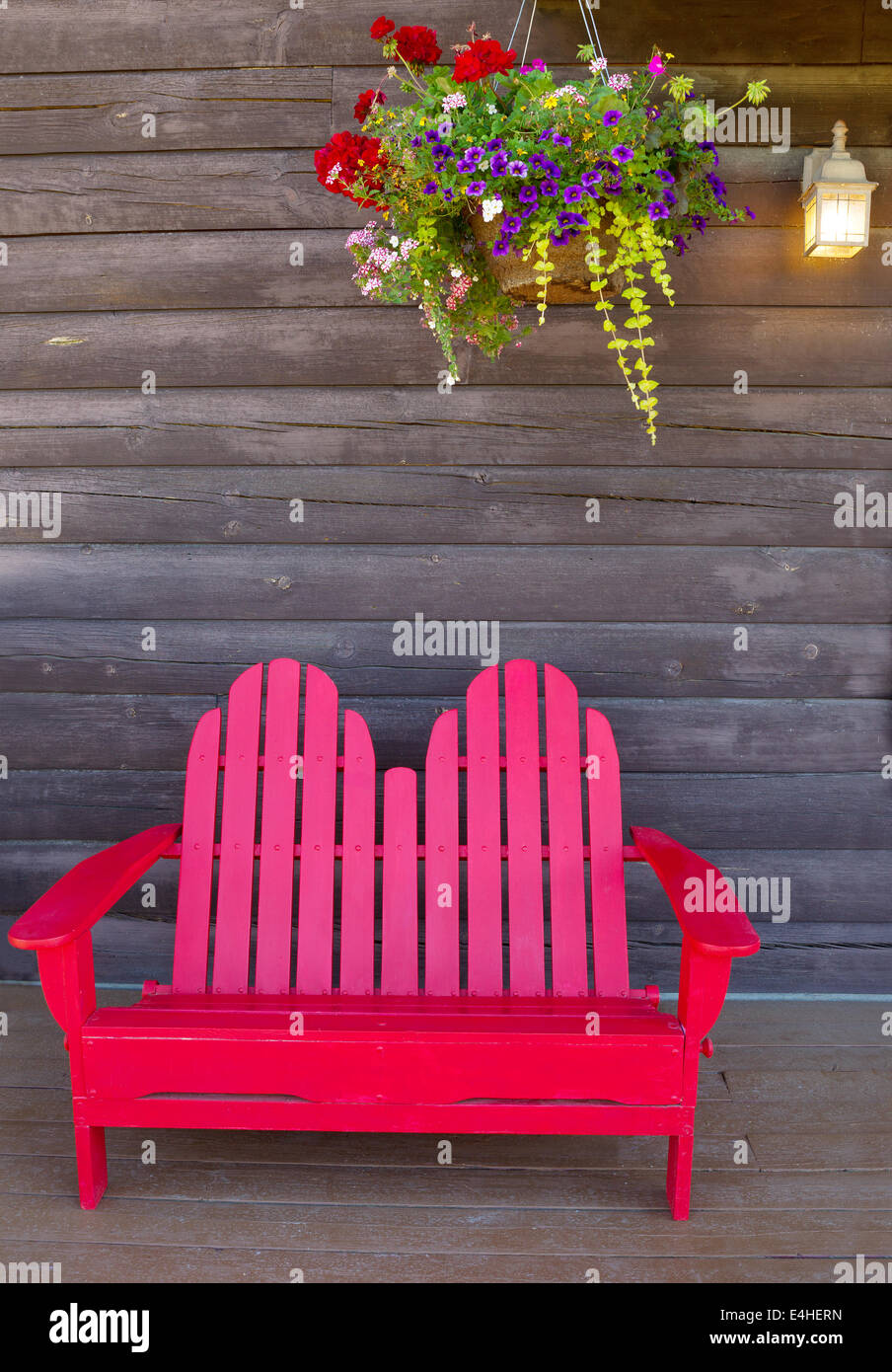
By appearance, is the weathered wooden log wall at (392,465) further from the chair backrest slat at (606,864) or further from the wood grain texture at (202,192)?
the chair backrest slat at (606,864)

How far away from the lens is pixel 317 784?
81.5 inches

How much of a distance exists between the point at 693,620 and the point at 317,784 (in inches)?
40.9

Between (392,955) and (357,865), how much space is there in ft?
0.64

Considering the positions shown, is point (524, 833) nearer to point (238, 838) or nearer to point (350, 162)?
point (238, 838)

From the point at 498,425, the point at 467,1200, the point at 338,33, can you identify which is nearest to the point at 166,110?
the point at 338,33

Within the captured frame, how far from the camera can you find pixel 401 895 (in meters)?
2.03

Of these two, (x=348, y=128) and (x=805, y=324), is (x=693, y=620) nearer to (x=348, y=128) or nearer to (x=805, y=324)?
(x=805, y=324)

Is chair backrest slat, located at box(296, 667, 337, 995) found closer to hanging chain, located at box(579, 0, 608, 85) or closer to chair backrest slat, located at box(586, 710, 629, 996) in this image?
chair backrest slat, located at box(586, 710, 629, 996)

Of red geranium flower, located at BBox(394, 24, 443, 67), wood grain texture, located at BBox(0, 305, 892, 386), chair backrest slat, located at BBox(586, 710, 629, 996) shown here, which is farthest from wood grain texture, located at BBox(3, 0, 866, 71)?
chair backrest slat, located at BBox(586, 710, 629, 996)

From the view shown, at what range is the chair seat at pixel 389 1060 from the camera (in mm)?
1643

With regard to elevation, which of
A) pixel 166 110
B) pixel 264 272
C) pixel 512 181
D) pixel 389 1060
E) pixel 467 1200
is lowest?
pixel 467 1200

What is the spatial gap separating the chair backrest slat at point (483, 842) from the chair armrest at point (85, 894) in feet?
2.06
